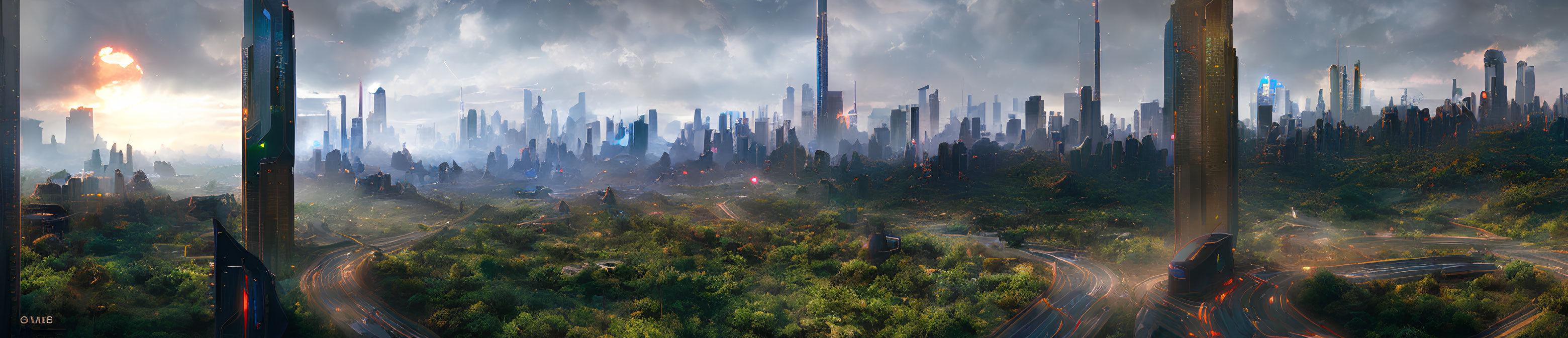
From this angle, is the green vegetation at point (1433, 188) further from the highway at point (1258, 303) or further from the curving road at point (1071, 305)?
the curving road at point (1071, 305)

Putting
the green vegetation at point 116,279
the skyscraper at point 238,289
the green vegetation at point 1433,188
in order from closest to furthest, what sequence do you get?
the skyscraper at point 238,289
the green vegetation at point 116,279
the green vegetation at point 1433,188

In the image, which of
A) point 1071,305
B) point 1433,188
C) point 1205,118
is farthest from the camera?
point 1433,188

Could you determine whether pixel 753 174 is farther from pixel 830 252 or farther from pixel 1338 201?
pixel 1338 201

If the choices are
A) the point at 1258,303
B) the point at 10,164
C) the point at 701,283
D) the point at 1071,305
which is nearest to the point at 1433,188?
the point at 1258,303

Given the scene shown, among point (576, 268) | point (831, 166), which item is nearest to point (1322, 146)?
point (831, 166)

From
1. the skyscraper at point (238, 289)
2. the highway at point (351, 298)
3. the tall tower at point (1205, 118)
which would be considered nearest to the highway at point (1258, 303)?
the tall tower at point (1205, 118)

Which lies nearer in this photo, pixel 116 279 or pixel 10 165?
pixel 10 165

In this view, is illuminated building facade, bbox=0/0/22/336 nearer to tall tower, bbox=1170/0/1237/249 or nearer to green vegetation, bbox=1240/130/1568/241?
tall tower, bbox=1170/0/1237/249

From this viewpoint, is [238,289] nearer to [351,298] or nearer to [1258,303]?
[351,298]
